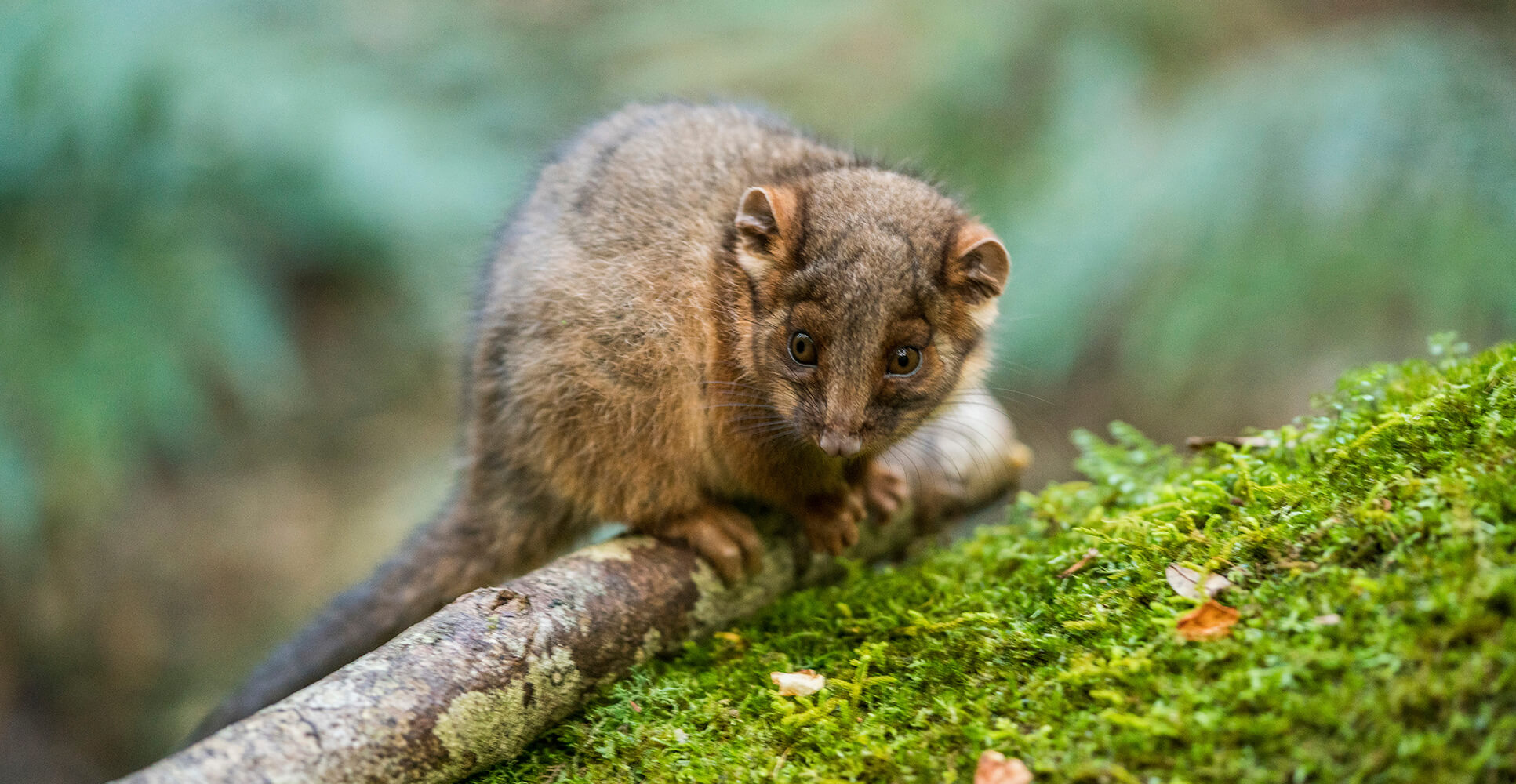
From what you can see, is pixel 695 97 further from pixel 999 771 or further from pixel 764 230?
pixel 999 771

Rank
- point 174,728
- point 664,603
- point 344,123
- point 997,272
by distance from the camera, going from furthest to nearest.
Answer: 1. point 344,123
2. point 174,728
3. point 997,272
4. point 664,603

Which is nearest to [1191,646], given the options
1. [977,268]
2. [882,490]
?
[977,268]

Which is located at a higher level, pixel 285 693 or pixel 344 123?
pixel 344 123

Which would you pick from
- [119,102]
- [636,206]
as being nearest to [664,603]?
[636,206]

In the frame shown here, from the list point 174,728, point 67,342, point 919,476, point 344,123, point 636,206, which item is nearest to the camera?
point 636,206

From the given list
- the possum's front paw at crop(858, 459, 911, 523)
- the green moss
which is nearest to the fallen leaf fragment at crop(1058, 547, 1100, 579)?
the green moss

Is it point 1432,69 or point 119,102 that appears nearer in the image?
point 119,102

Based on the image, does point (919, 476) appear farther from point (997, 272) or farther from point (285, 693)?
point (285, 693)
